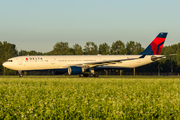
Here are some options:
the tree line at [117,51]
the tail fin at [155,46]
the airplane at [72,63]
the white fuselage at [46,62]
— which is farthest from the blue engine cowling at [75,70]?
the tree line at [117,51]

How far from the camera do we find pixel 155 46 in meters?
53.6

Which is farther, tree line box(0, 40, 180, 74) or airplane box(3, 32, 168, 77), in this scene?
tree line box(0, 40, 180, 74)

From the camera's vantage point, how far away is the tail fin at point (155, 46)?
53.4 meters

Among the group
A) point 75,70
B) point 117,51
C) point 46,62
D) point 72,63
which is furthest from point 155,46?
point 117,51

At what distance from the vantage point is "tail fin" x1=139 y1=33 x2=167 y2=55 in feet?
175

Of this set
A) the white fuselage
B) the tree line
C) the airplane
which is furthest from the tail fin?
the tree line

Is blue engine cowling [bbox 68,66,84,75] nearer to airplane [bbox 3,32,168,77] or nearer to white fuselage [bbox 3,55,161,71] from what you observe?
airplane [bbox 3,32,168,77]

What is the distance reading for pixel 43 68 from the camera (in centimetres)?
4466

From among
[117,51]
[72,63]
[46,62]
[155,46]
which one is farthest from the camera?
[117,51]

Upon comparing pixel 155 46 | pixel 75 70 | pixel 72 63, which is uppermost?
pixel 155 46

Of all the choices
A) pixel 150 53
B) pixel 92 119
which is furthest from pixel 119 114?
pixel 150 53

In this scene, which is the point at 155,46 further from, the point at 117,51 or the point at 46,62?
the point at 117,51

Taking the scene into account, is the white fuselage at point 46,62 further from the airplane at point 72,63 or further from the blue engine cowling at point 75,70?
the blue engine cowling at point 75,70

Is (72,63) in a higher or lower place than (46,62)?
lower
